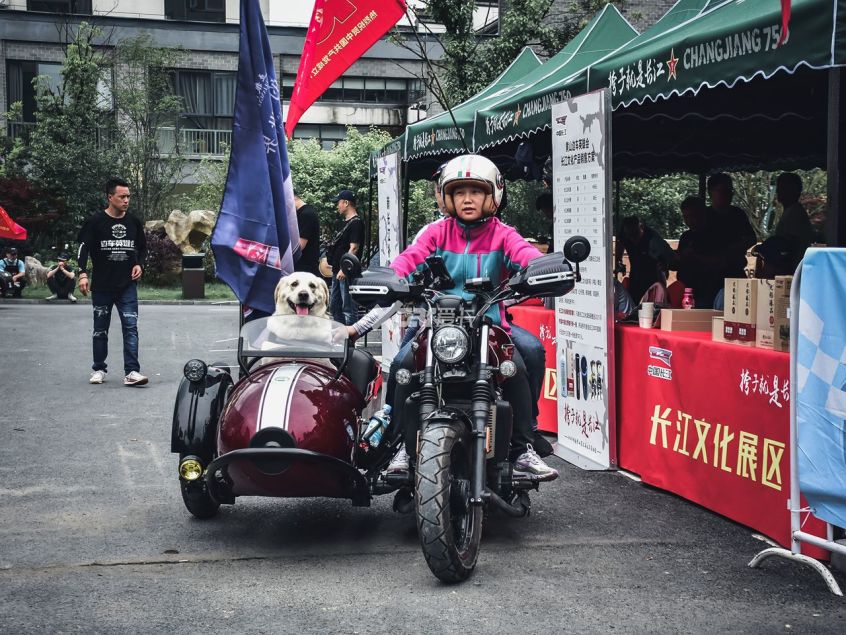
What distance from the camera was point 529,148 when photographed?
10.2m

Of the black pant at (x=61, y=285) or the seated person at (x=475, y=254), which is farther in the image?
the black pant at (x=61, y=285)

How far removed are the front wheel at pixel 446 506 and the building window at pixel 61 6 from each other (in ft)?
135

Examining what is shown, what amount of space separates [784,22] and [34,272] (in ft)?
85.6

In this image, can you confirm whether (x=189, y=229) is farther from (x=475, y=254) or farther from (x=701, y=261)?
(x=475, y=254)

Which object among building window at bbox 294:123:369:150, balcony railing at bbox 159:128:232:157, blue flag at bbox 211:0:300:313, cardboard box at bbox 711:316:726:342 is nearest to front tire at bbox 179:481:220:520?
blue flag at bbox 211:0:300:313

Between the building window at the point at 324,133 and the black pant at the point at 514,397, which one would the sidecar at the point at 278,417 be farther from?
the building window at the point at 324,133

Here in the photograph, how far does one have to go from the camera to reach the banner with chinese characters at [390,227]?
12.3 metres

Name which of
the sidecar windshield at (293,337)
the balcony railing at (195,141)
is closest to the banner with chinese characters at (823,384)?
the sidecar windshield at (293,337)

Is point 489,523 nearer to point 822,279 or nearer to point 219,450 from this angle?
point 219,450

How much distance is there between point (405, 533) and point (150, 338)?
11415 mm

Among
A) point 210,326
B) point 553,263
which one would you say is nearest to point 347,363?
point 553,263

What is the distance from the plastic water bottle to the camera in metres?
5.44

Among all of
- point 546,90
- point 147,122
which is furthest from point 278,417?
point 147,122

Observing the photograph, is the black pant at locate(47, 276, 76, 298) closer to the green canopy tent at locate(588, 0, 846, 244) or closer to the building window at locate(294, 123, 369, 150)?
the green canopy tent at locate(588, 0, 846, 244)
